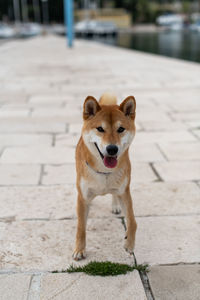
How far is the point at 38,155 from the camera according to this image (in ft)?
18.3

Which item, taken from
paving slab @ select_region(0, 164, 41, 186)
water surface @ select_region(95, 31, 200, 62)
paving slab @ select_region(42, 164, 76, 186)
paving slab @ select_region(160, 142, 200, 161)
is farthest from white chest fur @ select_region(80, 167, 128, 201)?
water surface @ select_region(95, 31, 200, 62)

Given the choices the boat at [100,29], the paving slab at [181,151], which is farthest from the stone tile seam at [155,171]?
the boat at [100,29]

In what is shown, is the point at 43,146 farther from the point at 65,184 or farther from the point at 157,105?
the point at 157,105

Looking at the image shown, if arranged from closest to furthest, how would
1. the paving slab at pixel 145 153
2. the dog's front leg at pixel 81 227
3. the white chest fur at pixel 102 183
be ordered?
1. the white chest fur at pixel 102 183
2. the dog's front leg at pixel 81 227
3. the paving slab at pixel 145 153

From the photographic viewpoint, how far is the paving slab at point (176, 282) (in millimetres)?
2674

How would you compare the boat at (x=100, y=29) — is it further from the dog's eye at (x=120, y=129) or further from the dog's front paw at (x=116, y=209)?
the dog's eye at (x=120, y=129)

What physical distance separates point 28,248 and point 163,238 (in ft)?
4.20

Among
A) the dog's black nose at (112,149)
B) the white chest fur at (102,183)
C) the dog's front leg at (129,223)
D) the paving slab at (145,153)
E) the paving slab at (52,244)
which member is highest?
the dog's black nose at (112,149)

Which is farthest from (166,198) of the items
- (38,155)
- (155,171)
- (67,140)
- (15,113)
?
(15,113)

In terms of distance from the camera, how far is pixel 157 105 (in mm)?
8625

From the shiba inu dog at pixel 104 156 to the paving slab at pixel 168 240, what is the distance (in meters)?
0.19

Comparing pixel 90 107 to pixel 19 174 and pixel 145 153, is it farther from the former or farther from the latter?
pixel 145 153

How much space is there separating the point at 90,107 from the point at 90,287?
1.44 m

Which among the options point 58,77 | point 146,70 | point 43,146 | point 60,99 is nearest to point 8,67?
point 58,77
